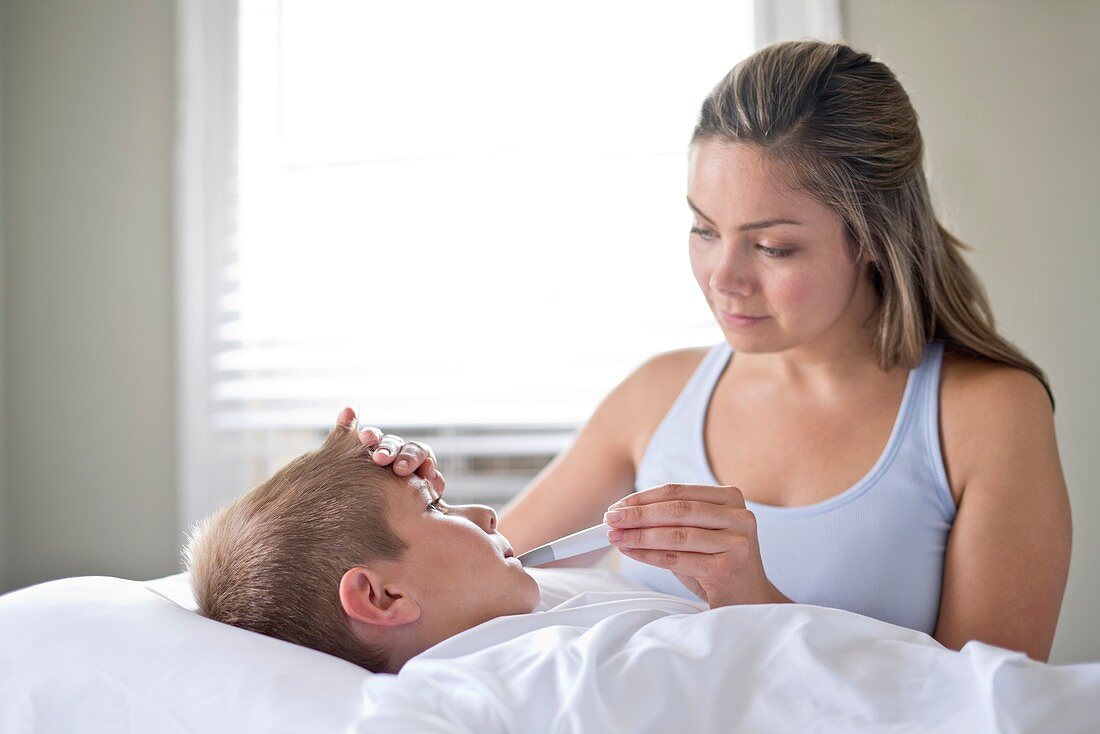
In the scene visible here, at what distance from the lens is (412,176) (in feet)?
7.13

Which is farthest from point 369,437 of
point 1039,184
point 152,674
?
point 1039,184

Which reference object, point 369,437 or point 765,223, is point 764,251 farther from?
point 369,437

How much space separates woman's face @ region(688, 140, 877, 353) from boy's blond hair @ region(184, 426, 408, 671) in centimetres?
52

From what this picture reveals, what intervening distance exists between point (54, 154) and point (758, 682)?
6.98 ft

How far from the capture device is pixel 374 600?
1.01 metres

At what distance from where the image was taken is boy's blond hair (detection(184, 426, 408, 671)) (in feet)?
3.30

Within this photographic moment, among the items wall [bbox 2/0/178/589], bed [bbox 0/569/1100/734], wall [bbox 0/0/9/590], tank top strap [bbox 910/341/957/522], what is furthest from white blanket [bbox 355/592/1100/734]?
wall [bbox 0/0/9/590]

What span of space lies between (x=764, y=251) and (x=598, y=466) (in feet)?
1.67

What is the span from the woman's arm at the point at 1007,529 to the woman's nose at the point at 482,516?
1.92 ft

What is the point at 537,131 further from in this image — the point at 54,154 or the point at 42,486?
the point at 42,486

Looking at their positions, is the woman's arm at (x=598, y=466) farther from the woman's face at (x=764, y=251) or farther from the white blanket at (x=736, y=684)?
the white blanket at (x=736, y=684)

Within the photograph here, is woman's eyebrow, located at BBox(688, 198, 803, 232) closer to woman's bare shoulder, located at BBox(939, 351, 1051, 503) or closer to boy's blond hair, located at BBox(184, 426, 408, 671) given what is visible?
woman's bare shoulder, located at BBox(939, 351, 1051, 503)

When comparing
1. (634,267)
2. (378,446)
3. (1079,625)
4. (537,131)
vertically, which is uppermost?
(537,131)

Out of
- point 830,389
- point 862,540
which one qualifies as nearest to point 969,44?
point 830,389
